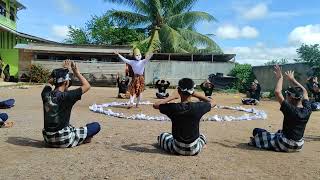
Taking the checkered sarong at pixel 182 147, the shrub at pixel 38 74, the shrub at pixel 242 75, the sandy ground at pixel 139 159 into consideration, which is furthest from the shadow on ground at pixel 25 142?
the shrub at pixel 38 74

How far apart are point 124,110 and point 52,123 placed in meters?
6.93

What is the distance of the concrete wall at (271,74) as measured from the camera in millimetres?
25594

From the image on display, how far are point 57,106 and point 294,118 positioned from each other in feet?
13.2

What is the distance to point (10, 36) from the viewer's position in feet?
147

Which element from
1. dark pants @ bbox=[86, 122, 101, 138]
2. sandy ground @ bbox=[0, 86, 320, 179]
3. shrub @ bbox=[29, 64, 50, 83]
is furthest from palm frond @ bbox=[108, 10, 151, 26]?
dark pants @ bbox=[86, 122, 101, 138]

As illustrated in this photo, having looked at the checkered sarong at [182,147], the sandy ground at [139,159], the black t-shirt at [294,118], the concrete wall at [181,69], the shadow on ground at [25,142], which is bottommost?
the sandy ground at [139,159]

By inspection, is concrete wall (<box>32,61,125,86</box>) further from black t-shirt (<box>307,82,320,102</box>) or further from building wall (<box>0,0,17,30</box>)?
black t-shirt (<box>307,82,320,102</box>)

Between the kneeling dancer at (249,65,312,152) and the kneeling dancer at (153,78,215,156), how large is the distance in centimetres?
140

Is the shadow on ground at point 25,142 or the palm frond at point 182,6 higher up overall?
the palm frond at point 182,6

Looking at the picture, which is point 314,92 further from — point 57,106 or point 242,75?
point 242,75

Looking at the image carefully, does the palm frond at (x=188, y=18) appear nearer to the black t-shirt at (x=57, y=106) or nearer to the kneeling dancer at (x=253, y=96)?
the kneeling dancer at (x=253, y=96)

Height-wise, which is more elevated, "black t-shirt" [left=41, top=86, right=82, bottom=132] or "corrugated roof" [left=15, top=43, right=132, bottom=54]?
"corrugated roof" [left=15, top=43, right=132, bottom=54]

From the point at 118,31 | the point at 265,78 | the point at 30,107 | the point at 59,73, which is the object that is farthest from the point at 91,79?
the point at 59,73

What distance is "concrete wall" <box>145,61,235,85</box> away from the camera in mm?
36281
